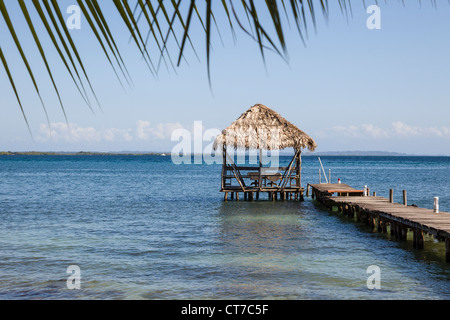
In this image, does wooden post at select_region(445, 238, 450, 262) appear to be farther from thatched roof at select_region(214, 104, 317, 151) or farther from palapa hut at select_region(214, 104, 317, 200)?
thatched roof at select_region(214, 104, 317, 151)

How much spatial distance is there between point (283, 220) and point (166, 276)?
890 cm

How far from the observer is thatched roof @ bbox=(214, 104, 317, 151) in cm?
2270

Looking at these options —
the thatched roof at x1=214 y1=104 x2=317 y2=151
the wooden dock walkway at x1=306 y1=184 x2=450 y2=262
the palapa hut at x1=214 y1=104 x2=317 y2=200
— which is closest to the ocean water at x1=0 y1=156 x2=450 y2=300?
the wooden dock walkway at x1=306 y1=184 x2=450 y2=262

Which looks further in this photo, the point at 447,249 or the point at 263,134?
the point at 263,134

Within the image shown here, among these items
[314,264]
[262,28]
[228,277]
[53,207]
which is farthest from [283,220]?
[262,28]

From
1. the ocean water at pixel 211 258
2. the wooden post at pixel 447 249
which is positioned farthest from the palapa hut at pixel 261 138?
the wooden post at pixel 447 249

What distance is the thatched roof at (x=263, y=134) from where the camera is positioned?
22703mm

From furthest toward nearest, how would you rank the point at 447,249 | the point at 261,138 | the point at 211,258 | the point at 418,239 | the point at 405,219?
1. the point at 261,138
2. the point at 418,239
3. the point at 405,219
4. the point at 211,258
5. the point at 447,249

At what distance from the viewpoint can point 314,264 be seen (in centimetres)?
A: 1019

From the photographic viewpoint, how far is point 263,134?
2273 cm

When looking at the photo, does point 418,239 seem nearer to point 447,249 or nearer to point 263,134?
point 447,249

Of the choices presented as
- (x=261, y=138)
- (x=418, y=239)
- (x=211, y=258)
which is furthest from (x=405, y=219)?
(x=261, y=138)

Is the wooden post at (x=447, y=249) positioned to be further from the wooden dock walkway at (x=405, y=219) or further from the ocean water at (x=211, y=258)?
the ocean water at (x=211, y=258)
